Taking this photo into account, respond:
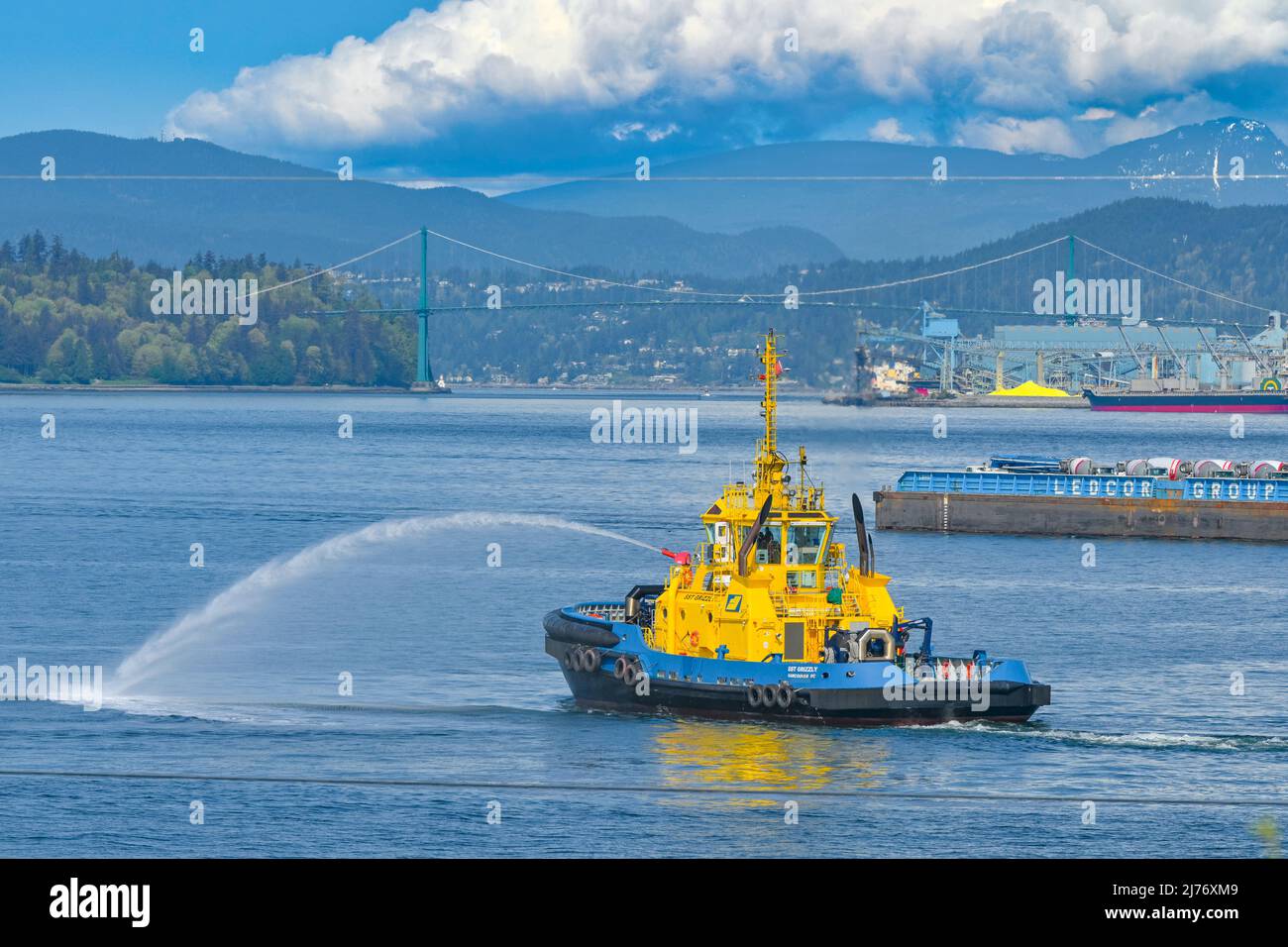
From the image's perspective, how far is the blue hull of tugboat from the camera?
146ft

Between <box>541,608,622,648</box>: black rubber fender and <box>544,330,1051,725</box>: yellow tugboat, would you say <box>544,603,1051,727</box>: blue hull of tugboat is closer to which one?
<box>544,330,1051,725</box>: yellow tugboat

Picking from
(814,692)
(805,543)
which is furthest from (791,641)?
(805,543)

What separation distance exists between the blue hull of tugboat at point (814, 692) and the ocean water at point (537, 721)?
46cm

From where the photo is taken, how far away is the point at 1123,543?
10244 centimetres

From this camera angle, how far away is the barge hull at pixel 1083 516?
10381 centimetres

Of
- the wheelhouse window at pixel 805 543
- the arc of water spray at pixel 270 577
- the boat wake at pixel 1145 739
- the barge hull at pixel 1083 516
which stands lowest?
the boat wake at pixel 1145 739

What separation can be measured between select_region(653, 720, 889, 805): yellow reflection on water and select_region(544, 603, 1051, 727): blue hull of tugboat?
0.41 metres

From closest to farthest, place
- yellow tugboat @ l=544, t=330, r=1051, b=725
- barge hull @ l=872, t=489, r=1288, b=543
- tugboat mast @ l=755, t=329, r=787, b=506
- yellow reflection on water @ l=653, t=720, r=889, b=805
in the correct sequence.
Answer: yellow reflection on water @ l=653, t=720, r=889, b=805 → yellow tugboat @ l=544, t=330, r=1051, b=725 → tugboat mast @ l=755, t=329, r=787, b=506 → barge hull @ l=872, t=489, r=1288, b=543

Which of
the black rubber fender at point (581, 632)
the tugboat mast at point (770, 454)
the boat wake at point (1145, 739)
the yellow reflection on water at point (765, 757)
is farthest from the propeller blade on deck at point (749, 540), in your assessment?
the boat wake at point (1145, 739)

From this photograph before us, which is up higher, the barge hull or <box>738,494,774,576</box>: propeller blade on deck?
<box>738,494,774,576</box>: propeller blade on deck

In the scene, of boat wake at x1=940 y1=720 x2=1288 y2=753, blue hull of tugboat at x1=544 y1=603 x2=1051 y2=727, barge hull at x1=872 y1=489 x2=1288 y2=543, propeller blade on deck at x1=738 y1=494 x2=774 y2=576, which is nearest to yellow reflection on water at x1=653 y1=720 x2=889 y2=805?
blue hull of tugboat at x1=544 y1=603 x2=1051 y2=727

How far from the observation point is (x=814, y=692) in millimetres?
44250

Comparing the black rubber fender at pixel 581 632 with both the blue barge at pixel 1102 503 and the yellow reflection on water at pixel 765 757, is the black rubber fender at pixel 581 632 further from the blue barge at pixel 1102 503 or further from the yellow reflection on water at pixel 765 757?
the blue barge at pixel 1102 503

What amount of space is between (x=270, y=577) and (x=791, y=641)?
4596 centimetres
